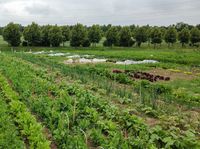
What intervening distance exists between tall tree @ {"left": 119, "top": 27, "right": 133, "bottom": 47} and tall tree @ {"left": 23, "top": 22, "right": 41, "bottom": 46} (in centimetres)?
1598

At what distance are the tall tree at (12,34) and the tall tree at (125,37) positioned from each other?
1964 centimetres

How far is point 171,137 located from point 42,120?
4.23 m

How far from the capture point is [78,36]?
61500mm

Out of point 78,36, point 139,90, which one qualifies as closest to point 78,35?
point 78,36

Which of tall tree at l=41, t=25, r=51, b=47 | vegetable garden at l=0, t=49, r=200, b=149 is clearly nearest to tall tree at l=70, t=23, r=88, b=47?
tall tree at l=41, t=25, r=51, b=47

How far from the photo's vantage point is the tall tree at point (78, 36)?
6141 cm

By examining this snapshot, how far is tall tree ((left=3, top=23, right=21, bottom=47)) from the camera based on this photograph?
59.2m

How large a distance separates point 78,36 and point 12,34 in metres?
11.8

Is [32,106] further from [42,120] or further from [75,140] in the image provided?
[75,140]

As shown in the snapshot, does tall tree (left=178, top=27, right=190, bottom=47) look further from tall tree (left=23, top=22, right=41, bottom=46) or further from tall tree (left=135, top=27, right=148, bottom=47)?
tall tree (left=23, top=22, right=41, bottom=46)

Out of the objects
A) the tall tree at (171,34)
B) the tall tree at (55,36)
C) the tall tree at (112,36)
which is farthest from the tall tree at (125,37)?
the tall tree at (55,36)

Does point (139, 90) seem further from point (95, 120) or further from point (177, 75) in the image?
point (177, 75)

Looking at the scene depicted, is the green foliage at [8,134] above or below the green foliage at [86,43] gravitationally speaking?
below

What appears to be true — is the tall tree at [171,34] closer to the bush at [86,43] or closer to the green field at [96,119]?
the bush at [86,43]
